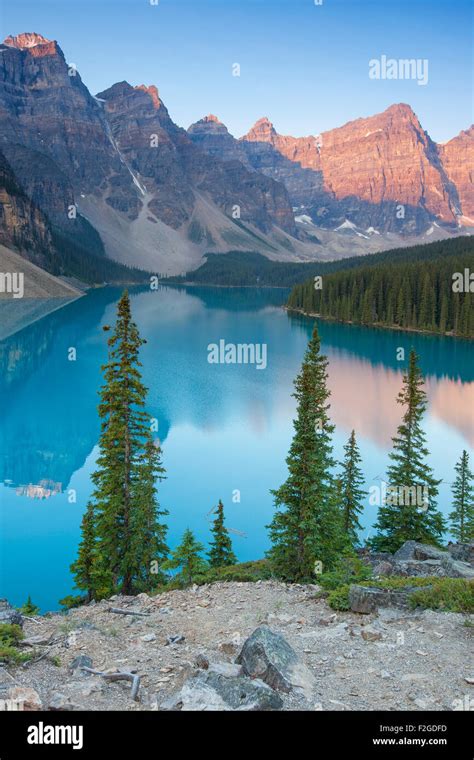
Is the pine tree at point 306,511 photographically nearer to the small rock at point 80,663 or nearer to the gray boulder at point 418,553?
the gray boulder at point 418,553

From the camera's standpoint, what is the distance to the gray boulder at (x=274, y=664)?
8.86m

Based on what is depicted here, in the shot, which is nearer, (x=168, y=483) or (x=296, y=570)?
(x=296, y=570)

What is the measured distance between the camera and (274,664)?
9.09m

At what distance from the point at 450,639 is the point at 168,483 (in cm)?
2564

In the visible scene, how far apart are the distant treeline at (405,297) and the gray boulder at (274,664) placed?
339ft

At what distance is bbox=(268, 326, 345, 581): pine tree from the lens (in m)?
17.3

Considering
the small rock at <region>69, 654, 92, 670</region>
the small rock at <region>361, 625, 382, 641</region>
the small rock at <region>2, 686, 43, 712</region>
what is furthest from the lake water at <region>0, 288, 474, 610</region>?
the small rock at <region>361, 625, 382, 641</region>

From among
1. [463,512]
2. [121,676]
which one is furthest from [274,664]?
[463,512]

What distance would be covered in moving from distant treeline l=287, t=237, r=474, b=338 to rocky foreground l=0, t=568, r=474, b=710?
100 meters

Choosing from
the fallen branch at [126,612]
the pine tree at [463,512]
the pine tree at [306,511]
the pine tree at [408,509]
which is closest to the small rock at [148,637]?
the fallen branch at [126,612]

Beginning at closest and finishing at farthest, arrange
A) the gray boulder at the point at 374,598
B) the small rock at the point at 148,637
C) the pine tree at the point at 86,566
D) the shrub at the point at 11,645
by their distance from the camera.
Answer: the shrub at the point at 11,645, the small rock at the point at 148,637, the gray boulder at the point at 374,598, the pine tree at the point at 86,566

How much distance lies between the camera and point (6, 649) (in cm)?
1045
